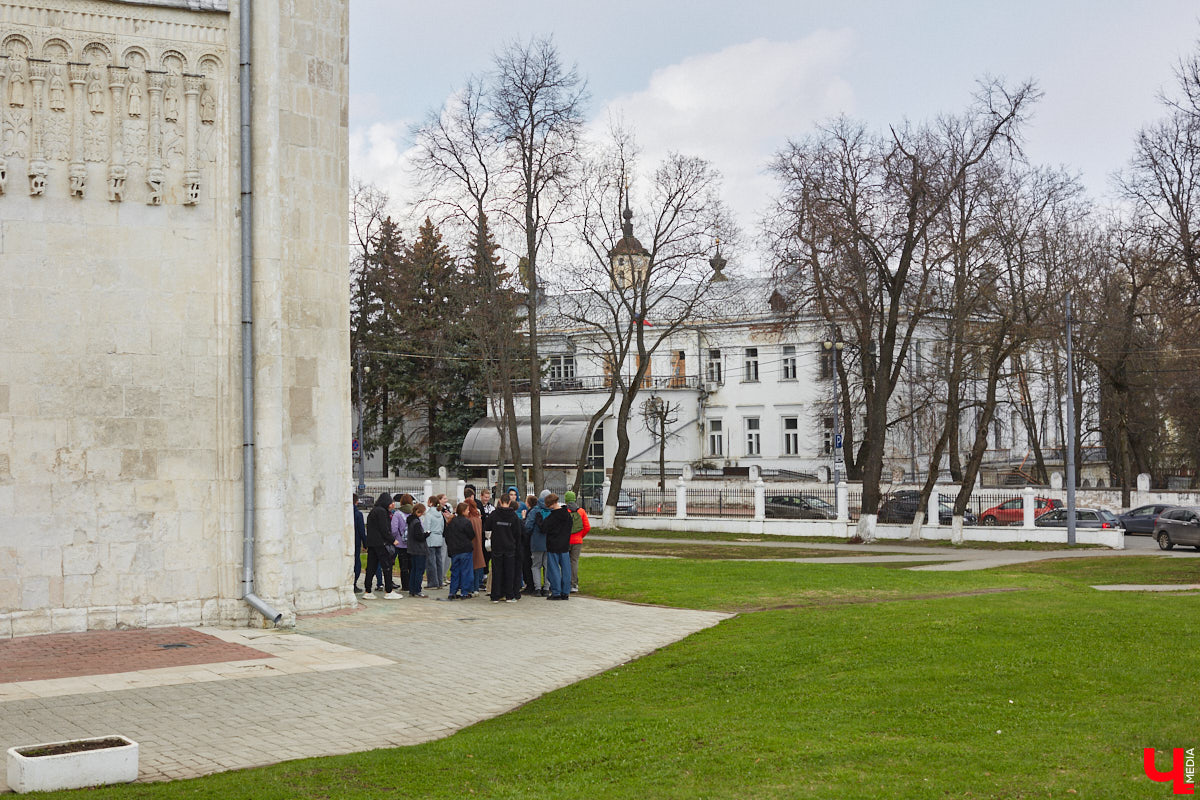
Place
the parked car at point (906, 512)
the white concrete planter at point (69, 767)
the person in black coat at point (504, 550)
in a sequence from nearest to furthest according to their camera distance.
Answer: the white concrete planter at point (69, 767) → the person in black coat at point (504, 550) → the parked car at point (906, 512)

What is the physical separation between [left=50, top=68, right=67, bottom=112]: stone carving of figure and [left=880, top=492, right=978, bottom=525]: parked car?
32049mm

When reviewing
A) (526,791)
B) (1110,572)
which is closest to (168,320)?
(526,791)

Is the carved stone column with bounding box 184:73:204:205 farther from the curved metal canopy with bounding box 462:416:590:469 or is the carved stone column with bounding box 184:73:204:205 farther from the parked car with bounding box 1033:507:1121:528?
the curved metal canopy with bounding box 462:416:590:469

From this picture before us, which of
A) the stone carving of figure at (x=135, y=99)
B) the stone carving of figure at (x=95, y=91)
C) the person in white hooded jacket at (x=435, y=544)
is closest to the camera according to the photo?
the stone carving of figure at (x=95, y=91)

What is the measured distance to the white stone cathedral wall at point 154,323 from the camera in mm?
15422

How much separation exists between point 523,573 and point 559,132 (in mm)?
20836

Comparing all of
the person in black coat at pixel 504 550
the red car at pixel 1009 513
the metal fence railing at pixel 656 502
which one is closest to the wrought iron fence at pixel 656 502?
the metal fence railing at pixel 656 502

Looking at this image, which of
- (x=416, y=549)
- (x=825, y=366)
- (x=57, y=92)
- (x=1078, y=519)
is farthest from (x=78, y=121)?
(x=825, y=366)

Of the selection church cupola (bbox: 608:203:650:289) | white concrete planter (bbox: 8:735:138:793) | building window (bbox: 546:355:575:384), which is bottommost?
white concrete planter (bbox: 8:735:138:793)

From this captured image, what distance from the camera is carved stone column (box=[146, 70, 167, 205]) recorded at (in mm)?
16188

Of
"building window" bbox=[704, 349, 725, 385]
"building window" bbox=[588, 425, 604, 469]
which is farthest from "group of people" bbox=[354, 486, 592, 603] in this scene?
"building window" bbox=[704, 349, 725, 385]

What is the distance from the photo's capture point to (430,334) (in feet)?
201

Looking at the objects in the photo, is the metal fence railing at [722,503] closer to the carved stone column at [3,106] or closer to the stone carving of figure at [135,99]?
the stone carving of figure at [135,99]

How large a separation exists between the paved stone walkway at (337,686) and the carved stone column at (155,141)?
612 cm
